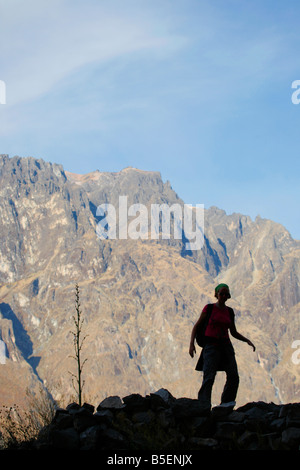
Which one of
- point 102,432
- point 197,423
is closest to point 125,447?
point 102,432

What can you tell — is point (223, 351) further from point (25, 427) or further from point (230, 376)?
point (25, 427)

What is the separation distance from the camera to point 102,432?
1070 cm

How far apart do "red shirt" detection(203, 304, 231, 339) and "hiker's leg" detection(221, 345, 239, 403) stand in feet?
1.37

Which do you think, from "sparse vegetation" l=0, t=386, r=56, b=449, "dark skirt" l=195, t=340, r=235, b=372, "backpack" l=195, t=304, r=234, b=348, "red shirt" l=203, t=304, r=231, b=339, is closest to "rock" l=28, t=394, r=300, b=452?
"sparse vegetation" l=0, t=386, r=56, b=449

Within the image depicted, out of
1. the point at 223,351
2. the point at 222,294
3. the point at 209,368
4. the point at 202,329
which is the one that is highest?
the point at 222,294

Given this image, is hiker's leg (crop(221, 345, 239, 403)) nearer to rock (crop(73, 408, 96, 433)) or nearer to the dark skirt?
the dark skirt

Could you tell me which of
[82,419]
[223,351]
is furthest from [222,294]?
[82,419]

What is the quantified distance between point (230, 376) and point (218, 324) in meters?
1.30

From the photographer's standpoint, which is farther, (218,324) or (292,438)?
(218,324)

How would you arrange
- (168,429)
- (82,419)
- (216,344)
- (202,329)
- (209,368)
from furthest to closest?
1. (202,329)
2. (216,344)
3. (209,368)
4. (82,419)
5. (168,429)

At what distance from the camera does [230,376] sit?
41.1 feet

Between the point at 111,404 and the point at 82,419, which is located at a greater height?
the point at 111,404

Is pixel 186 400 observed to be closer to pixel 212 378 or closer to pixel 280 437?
pixel 212 378

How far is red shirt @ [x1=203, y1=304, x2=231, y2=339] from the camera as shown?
12.3 meters
